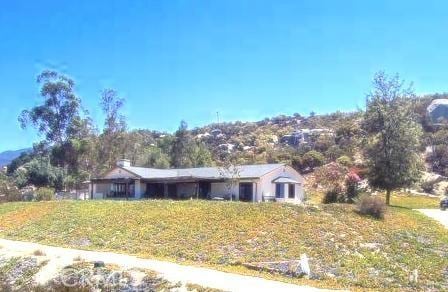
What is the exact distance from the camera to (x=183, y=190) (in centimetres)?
5025

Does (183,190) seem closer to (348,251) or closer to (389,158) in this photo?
(389,158)

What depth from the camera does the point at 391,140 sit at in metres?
41.9

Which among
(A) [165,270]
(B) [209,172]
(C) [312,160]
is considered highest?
(C) [312,160]

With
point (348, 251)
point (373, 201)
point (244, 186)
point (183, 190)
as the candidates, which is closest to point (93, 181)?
point (183, 190)

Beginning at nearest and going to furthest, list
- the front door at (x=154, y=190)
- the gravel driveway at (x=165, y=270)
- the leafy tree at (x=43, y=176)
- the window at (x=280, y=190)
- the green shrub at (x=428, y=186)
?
the gravel driveway at (x=165, y=270), the window at (x=280, y=190), the front door at (x=154, y=190), the green shrub at (x=428, y=186), the leafy tree at (x=43, y=176)

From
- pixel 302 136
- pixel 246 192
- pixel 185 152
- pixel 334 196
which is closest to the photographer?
pixel 334 196

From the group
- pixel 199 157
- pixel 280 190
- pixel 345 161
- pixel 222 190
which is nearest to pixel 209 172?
pixel 222 190

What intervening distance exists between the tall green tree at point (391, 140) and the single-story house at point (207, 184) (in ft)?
25.6

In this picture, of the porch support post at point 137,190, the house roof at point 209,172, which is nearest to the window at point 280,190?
the house roof at point 209,172

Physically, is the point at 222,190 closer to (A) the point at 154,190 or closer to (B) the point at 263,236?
(A) the point at 154,190

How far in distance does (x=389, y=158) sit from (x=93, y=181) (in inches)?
1211

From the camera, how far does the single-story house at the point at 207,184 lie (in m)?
44.9

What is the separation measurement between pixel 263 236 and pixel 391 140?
19607 millimetres

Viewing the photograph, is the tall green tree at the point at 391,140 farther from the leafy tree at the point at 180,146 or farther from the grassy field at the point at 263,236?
the leafy tree at the point at 180,146
